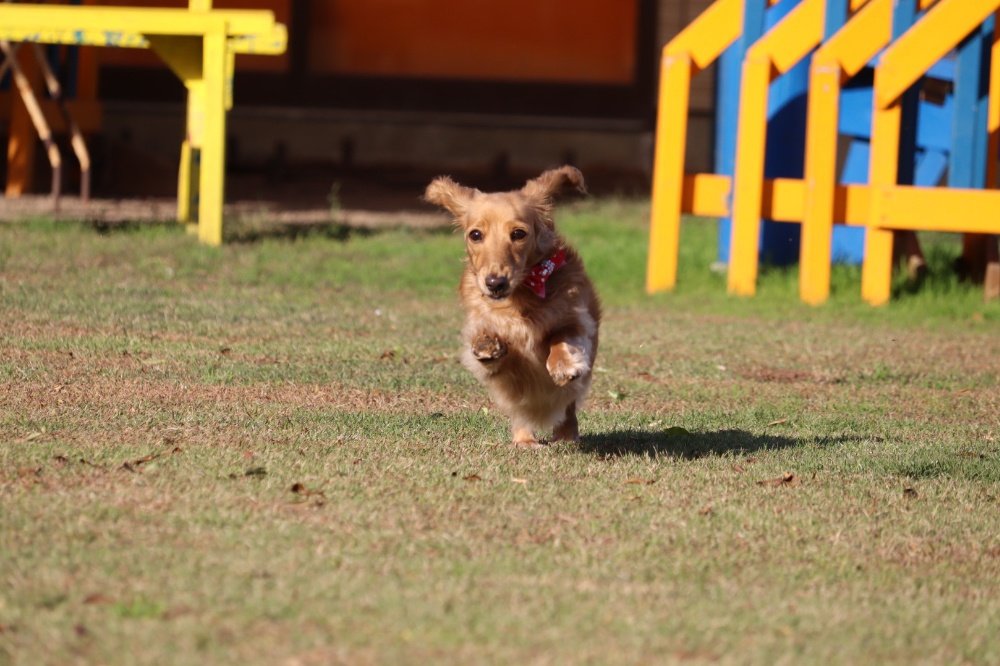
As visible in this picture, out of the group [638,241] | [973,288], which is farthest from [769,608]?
[638,241]

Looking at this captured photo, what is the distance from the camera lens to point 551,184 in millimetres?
5574

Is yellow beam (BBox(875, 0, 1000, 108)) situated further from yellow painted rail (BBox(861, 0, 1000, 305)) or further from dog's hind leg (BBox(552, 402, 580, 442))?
dog's hind leg (BBox(552, 402, 580, 442))

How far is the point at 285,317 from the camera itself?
8188 mm

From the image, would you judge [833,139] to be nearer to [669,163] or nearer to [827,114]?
[827,114]

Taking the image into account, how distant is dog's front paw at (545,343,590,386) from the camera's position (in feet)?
16.0

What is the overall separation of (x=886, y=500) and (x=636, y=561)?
1197 mm

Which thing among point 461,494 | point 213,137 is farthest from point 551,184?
point 213,137

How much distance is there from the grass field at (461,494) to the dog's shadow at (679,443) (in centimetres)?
2

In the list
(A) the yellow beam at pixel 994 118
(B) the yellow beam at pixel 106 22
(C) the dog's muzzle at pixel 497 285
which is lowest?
(C) the dog's muzzle at pixel 497 285

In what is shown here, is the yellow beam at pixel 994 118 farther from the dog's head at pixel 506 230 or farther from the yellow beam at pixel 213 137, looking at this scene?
the yellow beam at pixel 213 137

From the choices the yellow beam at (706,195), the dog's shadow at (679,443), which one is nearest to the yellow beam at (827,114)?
the yellow beam at (706,195)

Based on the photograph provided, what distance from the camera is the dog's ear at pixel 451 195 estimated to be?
218 inches

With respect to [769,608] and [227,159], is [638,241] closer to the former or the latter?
[227,159]

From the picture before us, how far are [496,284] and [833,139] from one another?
192 inches
